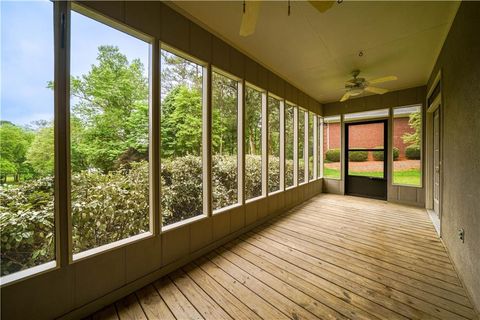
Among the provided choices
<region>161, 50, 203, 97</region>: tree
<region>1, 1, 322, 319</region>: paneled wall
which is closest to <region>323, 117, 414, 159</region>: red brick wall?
<region>1, 1, 322, 319</region>: paneled wall

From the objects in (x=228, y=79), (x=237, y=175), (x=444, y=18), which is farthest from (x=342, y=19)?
(x=237, y=175)

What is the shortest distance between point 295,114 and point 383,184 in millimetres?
3214

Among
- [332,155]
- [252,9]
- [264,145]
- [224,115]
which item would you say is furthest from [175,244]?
[332,155]

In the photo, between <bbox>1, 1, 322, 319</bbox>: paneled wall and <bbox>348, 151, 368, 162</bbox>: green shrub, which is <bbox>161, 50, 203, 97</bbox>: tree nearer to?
<bbox>1, 1, 322, 319</bbox>: paneled wall

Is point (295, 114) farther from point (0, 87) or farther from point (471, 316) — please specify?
point (0, 87)

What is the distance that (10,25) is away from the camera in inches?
53.4

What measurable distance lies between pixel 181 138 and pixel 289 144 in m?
2.77

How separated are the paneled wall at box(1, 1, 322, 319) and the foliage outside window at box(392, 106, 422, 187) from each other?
166 inches

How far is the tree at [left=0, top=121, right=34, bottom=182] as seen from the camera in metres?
1.35

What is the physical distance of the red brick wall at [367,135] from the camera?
16.4ft

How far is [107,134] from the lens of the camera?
6.31ft

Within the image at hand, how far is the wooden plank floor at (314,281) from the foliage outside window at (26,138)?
79 centimetres

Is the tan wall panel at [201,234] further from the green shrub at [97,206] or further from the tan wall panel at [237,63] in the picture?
the tan wall panel at [237,63]

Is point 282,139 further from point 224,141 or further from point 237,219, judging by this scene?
point 237,219
